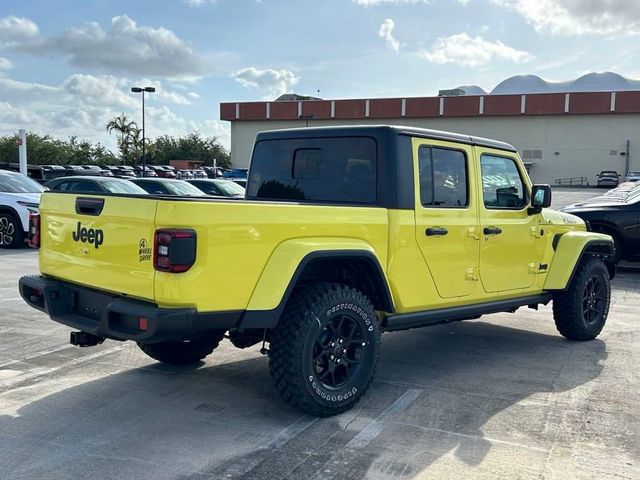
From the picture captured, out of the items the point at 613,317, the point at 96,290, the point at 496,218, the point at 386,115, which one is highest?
the point at 386,115

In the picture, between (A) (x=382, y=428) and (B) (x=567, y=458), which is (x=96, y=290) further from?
(B) (x=567, y=458)

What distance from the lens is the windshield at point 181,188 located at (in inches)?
647

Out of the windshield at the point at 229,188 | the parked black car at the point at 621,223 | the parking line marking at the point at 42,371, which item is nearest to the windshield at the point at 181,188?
the windshield at the point at 229,188

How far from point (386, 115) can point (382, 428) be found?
59423 mm

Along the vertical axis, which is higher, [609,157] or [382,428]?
[609,157]

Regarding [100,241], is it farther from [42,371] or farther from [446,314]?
[446,314]

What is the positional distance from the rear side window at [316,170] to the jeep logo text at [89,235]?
5.68ft

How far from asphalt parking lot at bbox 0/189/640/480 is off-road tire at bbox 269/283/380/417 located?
179 millimetres

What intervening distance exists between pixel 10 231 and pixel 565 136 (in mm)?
55137

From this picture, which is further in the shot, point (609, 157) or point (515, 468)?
point (609, 157)

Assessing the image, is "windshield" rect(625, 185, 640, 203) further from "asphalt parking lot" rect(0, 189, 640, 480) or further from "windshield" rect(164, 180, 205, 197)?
"windshield" rect(164, 180, 205, 197)

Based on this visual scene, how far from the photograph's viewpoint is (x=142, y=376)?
5082mm

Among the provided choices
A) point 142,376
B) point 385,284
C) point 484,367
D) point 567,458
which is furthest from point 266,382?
point 567,458

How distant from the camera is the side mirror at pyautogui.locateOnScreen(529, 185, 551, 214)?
5.84m
